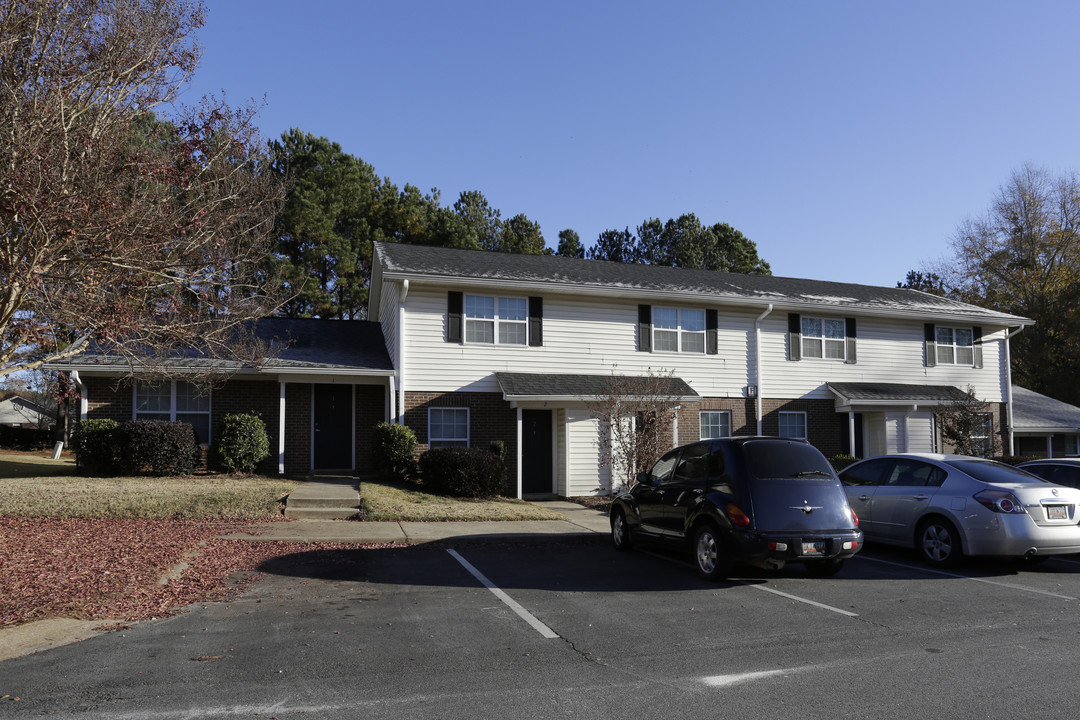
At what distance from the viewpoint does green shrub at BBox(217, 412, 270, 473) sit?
16641 mm

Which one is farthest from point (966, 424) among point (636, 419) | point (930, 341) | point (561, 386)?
point (561, 386)

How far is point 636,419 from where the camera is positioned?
16406 millimetres

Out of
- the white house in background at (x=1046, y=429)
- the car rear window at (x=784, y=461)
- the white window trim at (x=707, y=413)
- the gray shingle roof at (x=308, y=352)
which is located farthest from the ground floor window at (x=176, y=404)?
the white house in background at (x=1046, y=429)

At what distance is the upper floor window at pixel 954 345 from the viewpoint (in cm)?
2331

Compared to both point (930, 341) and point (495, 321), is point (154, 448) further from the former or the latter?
point (930, 341)

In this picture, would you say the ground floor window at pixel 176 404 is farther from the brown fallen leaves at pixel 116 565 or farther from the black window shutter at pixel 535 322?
the black window shutter at pixel 535 322

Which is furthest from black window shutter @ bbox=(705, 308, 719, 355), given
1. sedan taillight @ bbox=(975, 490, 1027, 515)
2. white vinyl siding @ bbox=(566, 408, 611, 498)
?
sedan taillight @ bbox=(975, 490, 1027, 515)

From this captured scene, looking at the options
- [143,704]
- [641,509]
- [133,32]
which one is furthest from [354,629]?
[133,32]

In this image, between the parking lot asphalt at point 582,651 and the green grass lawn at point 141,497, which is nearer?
the parking lot asphalt at point 582,651

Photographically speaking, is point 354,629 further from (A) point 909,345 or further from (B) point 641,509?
(A) point 909,345

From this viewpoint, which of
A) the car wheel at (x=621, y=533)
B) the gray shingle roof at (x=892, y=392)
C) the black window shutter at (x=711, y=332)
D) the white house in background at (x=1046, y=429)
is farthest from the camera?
the white house in background at (x=1046, y=429)

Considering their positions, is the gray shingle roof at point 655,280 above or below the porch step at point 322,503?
above

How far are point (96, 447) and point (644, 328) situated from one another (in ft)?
42.6

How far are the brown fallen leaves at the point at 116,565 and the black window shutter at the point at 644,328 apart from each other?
11.0m
